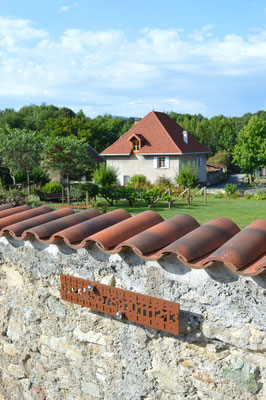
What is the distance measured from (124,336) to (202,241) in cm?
Result: 108

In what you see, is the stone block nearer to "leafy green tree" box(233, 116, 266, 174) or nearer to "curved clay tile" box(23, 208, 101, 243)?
"curved clay tile" box(23, 208, 101, 243)

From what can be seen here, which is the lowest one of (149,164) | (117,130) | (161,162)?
(149,164)

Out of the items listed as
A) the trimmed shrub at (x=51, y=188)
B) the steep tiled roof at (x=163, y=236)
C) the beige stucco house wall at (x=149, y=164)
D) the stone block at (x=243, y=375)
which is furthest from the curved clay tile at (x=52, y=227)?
the beige stucco house wall at (x=149, y=164)

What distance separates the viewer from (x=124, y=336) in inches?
130

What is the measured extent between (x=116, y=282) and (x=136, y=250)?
0.48 meters

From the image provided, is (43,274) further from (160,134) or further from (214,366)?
(160,134)

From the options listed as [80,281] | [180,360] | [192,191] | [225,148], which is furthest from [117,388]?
[225,148]

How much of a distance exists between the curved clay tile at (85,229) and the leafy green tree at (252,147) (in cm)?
4390

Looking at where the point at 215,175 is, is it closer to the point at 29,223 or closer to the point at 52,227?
the point at 29,223

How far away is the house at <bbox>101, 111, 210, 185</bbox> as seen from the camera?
36.3m

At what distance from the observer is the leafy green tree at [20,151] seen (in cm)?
2325

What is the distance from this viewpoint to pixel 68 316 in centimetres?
373

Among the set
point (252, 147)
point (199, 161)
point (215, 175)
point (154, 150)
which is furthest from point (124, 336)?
point (252, 147)

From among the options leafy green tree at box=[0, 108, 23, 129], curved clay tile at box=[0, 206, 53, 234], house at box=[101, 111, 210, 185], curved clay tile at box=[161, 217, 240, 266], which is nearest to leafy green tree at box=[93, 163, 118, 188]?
house at box=[101, 111, 210, 185]
